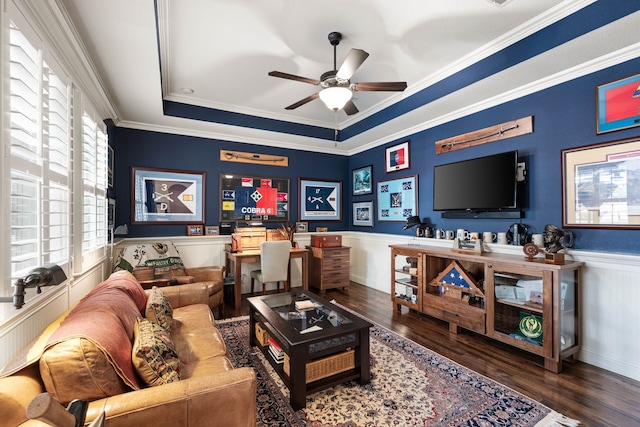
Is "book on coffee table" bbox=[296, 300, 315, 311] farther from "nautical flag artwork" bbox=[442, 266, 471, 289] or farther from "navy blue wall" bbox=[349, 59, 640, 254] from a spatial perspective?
"navy blue wall" bbox=[349, 59, 640, 254]

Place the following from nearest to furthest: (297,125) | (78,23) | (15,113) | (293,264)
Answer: (15,113) < (78,23) < (297,125) < (293,264)

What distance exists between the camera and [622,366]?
2.31 meters

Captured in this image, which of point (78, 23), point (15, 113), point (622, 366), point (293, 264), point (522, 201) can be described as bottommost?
point (622, 366)

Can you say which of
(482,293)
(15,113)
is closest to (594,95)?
(482,293)

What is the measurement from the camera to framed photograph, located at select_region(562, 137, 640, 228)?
90.0 inches

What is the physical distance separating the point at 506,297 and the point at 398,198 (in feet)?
7.17

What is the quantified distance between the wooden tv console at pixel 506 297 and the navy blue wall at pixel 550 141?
1.18ft

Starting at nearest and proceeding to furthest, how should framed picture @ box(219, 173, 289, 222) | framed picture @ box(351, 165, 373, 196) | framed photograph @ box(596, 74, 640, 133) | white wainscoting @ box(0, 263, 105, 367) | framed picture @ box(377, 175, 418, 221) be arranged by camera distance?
1. white wainscoting @ box(0, 263, 105, 367)
2. framed photograph @ box(596, 74, 640, 133)
3. framed picture @ box(377, 175, 418, 221)
4. framed picture @ box(219, 173, 289, 222)
5. framed picture @ box(351, 165, 373, 196)

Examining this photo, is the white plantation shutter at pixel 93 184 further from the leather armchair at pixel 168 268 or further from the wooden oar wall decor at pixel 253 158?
the wooden oar wall decor at pixel 253 158

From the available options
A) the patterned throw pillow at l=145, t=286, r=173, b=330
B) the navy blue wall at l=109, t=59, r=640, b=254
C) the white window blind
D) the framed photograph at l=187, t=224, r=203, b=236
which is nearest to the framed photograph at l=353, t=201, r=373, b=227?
the navy blue wall at l=109, t=59, r=640, b=254

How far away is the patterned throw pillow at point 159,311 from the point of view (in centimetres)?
205

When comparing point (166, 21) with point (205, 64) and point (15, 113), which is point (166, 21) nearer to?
point (205, 64)

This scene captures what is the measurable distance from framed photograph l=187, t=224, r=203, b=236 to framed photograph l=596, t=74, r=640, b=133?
484 centimetres

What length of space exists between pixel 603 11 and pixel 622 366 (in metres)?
2.71
